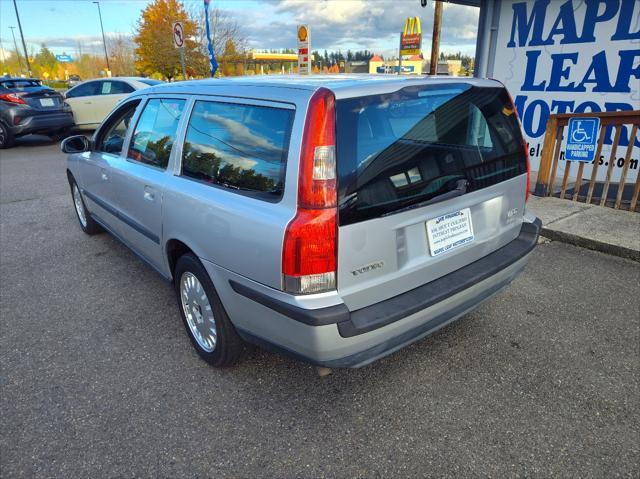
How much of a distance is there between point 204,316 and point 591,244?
3803 millimetres

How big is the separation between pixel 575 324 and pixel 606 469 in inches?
53.1

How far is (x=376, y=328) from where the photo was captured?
6.64ft

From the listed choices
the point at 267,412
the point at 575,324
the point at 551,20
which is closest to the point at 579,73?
the point at 551,20

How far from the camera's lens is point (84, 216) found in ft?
16.5

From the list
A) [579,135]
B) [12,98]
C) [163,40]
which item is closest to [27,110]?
[12,98]

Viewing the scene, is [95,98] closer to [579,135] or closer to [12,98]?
[12,98]

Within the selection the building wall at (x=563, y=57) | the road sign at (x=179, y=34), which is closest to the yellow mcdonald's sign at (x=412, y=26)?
the road sign at (x=179, y=34)

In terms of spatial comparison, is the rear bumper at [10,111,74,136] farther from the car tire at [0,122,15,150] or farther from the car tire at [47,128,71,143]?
the car tire at [47,128,71,143]

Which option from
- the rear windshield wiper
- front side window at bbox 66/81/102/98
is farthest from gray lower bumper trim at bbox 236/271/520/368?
front side window at bbox 66/81/102/98

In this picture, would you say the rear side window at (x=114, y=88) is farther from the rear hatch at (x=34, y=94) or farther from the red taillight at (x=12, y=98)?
the red taillight at (x=12, y=98)

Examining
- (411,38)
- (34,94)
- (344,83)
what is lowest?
(34,94)

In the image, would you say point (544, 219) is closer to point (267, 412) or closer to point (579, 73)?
point (579, 73)

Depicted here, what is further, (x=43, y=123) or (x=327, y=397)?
(x=43, y=123)

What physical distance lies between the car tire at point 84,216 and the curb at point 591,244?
193 inches
